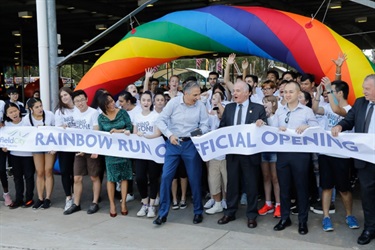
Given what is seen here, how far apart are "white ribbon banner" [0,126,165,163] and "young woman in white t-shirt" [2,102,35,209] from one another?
129mm

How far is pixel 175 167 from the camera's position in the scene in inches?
220

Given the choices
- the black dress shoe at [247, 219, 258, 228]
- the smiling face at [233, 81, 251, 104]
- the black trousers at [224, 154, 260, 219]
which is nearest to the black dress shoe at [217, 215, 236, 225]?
the black trousers at [224, 154, 260, 219]

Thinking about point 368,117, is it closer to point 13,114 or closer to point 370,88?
point 370,88

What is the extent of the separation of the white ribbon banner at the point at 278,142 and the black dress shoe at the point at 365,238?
0.81 meters

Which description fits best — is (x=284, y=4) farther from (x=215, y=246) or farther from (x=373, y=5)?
(x=215, y=246)

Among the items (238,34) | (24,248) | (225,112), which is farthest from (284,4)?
(24,248)

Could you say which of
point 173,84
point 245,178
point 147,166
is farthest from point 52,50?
point 245,178

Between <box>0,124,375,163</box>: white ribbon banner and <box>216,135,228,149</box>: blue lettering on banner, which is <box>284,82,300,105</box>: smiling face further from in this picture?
<box>216,135,228,149</box>: blue lettering on banner

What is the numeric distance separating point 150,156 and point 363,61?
3.14 m

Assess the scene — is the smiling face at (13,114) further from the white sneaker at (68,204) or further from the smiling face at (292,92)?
the smiling face at (292,92)

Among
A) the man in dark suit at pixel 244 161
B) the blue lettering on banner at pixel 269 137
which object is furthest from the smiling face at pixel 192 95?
the blue lettering on banner at pixel 269 137

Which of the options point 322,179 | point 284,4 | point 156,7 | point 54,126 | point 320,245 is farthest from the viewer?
point 156,7

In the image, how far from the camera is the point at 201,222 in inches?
219

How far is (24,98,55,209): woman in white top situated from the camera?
6379 mm
